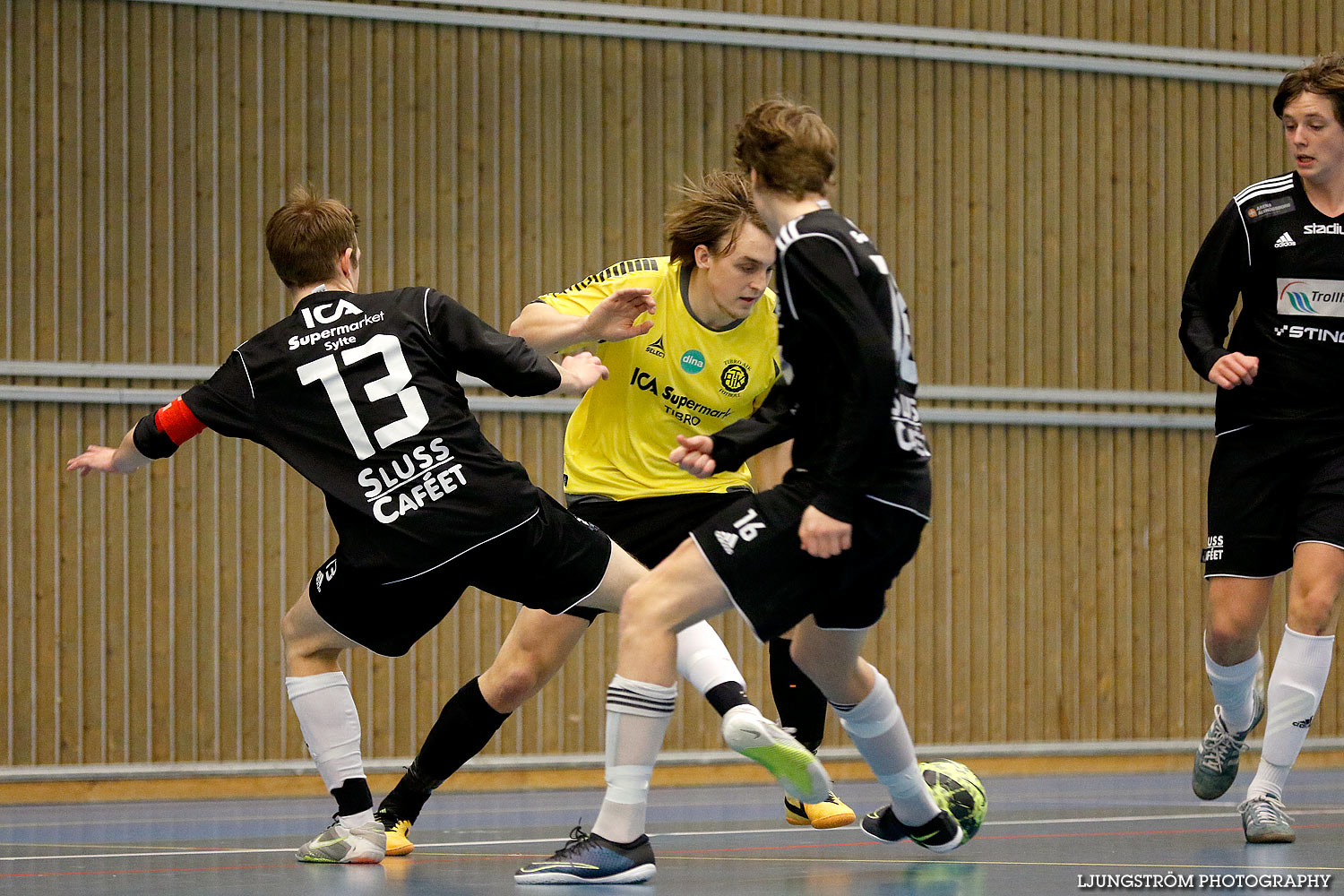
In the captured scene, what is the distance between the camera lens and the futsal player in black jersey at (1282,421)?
4598 mm

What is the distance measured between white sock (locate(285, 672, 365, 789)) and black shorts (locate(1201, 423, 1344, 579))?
8.20ft

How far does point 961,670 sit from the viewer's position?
9273mm

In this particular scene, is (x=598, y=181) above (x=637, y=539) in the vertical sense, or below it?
above

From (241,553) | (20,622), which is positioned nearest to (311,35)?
(241,553)

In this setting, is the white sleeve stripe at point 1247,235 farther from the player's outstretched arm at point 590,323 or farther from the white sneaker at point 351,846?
the white sneaker at point 351,846

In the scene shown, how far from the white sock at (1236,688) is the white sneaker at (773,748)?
1651 millimetres

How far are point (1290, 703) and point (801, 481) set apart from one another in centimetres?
184

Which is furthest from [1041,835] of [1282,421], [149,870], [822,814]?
[149,870]

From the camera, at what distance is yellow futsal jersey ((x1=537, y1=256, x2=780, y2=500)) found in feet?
16.2

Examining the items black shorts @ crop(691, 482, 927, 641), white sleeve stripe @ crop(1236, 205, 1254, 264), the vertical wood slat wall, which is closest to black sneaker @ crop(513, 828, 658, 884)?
black shorts @ crop(691, 482, 927, 641)

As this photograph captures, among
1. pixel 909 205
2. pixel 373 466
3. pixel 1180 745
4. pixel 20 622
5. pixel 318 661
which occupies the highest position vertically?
pixel 909 205

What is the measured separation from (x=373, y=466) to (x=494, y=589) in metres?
0.47

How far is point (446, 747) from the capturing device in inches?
186

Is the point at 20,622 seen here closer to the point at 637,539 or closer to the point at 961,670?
the point at 637,539
